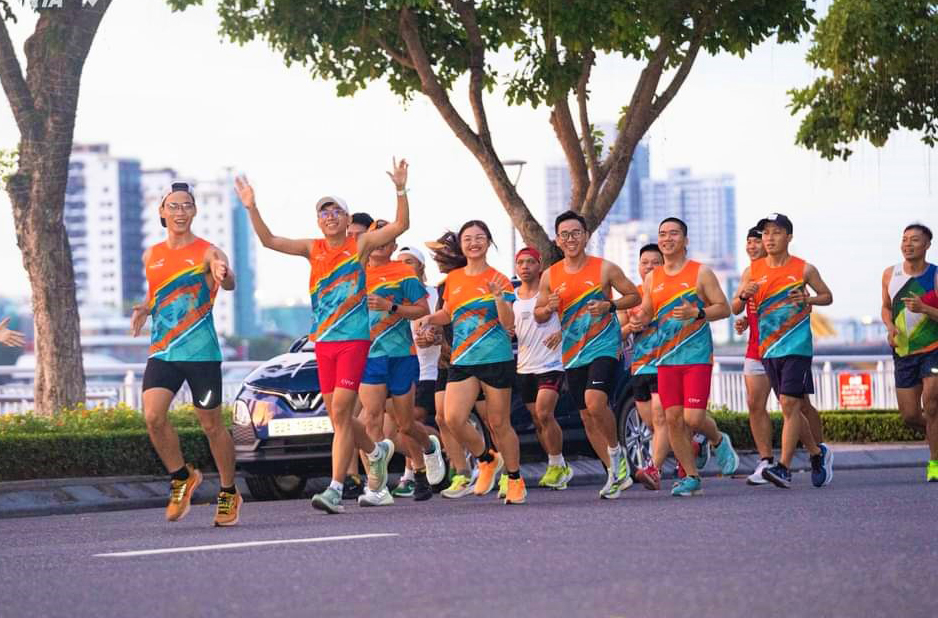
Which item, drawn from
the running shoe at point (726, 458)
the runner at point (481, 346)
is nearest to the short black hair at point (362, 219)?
the runner at point (481, 346)

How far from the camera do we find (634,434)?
1708cm

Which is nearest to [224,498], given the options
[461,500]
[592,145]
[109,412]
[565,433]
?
[461,500]

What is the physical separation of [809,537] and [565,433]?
7116 millimetres

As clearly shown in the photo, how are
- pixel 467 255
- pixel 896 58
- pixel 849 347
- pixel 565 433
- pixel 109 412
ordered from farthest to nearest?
1. pixel 849 347
2. pixel 896 58
3. pixel 109 412
4. pixel 565 433
5. pixel 467 255

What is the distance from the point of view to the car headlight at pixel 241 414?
15148mm

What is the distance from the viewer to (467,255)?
1362 cm

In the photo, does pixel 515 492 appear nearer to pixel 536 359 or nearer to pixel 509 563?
pixel 536 359

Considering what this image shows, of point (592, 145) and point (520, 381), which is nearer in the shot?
point (520, 381)

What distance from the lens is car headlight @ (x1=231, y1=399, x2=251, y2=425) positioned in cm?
1515

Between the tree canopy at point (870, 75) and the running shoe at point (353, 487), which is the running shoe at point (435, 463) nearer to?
the running shoe at point (353, 487)

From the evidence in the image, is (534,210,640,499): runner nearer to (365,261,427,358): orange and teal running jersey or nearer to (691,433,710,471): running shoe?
(365,261,427,358): orange and teal running jersey

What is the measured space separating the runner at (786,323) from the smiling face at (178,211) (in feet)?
15.5

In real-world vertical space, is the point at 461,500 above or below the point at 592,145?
below

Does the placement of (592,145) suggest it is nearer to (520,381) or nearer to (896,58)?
(896,58)
